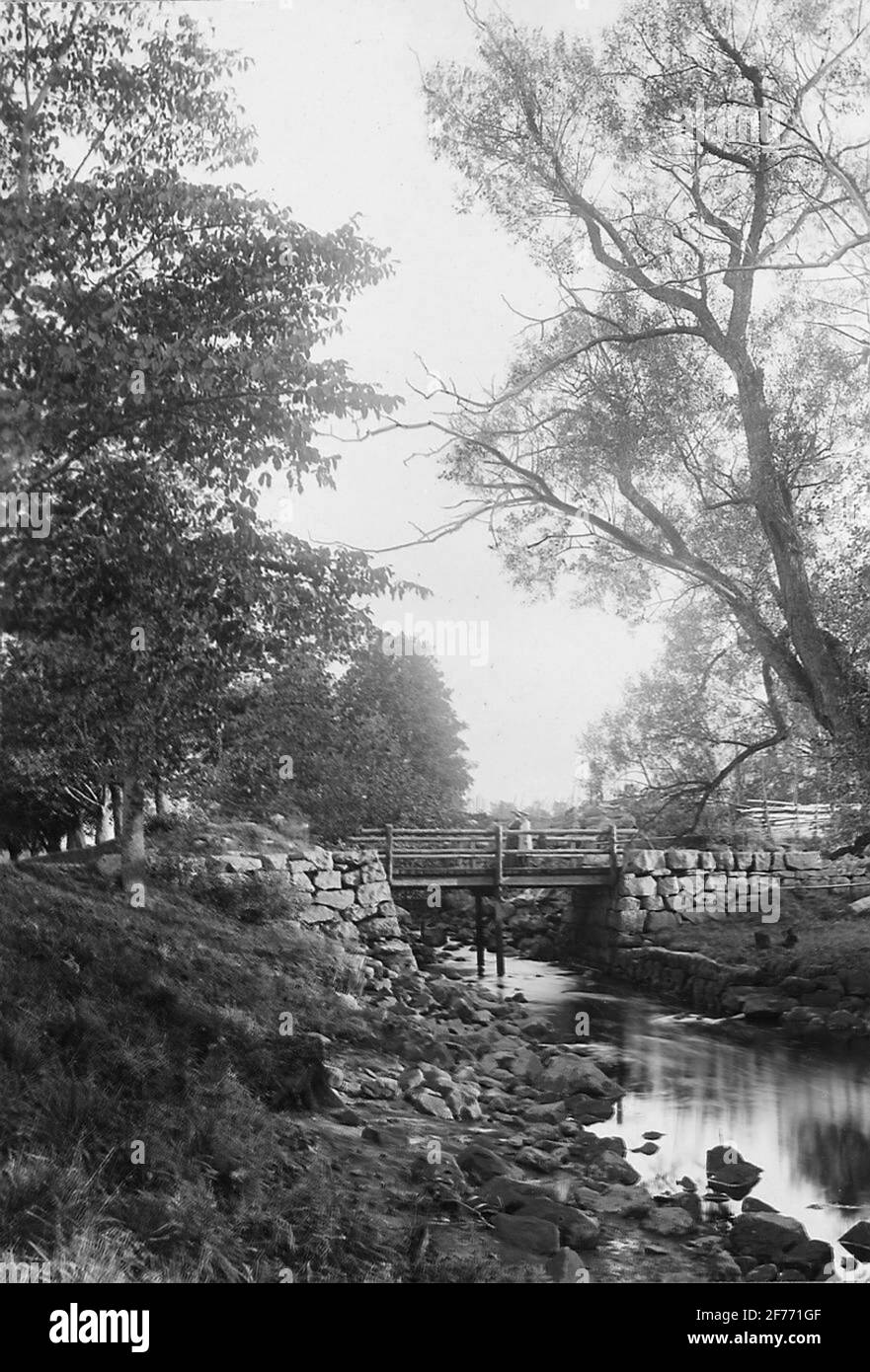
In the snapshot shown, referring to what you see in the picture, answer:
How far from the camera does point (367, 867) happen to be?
996 cm

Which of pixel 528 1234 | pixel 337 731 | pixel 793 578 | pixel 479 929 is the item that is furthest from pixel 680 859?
pixel 528 1234

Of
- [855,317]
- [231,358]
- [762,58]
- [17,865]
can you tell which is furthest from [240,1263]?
[762,58]

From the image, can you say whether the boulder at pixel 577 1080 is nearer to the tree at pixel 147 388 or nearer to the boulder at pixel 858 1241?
the boulder at pixel 858 1241

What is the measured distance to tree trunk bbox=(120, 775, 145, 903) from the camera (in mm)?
5824

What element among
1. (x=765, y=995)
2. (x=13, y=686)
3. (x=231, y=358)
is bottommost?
(x=765, y=995)

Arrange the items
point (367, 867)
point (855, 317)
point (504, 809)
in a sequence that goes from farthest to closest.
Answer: point (367, 867) → point (504, 809) → point (855, 317)

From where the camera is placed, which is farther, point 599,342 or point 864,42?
point 599,342

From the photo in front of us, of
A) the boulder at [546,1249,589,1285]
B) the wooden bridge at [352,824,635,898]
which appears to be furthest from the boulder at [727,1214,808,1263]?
the wooden bridge at [352,824,635,898]

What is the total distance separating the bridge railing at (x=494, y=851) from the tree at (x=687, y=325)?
9.73ft

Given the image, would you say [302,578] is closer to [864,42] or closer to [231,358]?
[231,358]

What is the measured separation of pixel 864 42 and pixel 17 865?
23.1ft

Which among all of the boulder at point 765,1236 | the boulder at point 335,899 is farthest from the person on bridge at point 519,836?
the boulder at point 765,1236

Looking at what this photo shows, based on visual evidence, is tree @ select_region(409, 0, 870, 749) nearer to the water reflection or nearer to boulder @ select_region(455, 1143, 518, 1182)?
the water reflection

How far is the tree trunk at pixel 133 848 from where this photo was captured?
5824 mm
